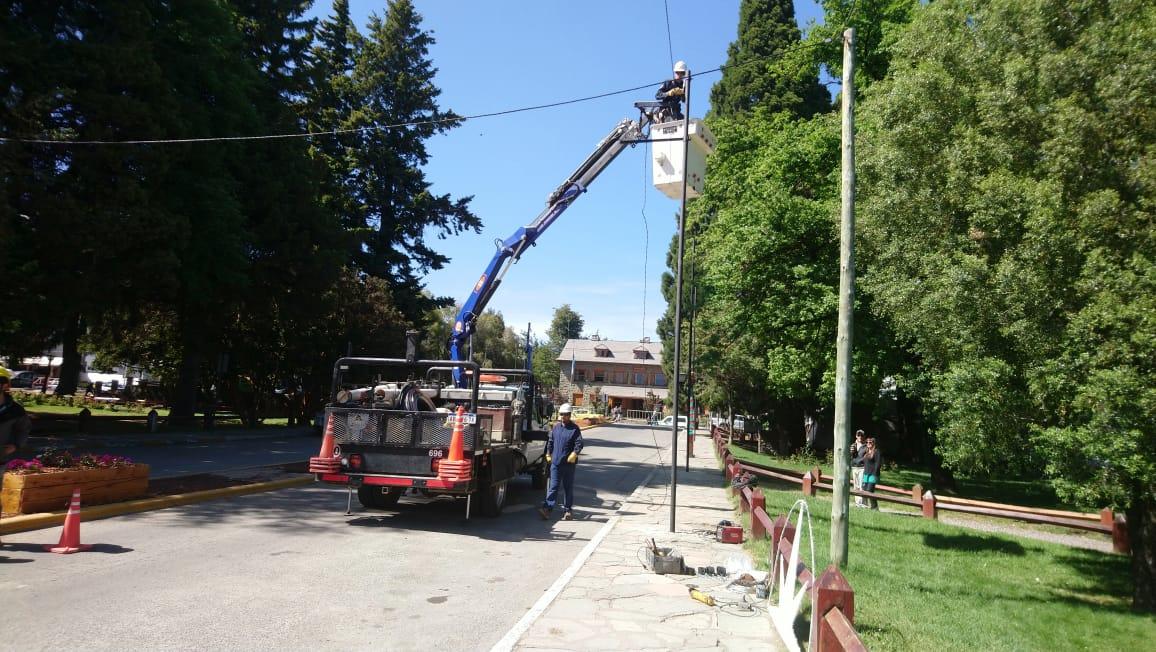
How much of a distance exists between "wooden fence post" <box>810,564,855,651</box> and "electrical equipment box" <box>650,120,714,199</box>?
306 inches

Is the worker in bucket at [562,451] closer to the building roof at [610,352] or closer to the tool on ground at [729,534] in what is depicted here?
the tool on ground at [729,534]

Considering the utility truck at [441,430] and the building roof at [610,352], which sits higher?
the building roof at [610,352]

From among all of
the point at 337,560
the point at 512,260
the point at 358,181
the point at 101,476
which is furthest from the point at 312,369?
the point at 337,560

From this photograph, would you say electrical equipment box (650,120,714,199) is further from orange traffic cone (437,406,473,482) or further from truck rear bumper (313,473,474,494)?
truck rear bumper (313,473,474,494)

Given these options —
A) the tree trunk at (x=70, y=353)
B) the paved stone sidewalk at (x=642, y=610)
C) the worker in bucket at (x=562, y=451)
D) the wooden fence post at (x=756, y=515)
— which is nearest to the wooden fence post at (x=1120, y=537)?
the wooden fence post at (x=756, y=515)

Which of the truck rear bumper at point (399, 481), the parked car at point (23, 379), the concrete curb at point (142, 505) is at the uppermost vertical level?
the parked car at point (23, 379)

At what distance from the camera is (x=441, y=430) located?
10078 mm

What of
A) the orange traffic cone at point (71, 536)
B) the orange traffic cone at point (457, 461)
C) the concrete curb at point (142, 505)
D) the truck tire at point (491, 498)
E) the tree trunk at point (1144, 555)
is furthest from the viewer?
the truck tire at point (491, 498)

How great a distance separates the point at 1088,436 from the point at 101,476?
12.8 metres

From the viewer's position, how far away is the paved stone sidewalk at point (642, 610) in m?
5.79

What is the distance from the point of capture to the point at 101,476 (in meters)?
10.1

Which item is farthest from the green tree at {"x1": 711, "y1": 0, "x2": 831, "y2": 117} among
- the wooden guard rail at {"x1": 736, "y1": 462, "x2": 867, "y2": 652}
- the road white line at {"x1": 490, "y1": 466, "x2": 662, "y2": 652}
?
the wooden guard rail at {"x1": 736, "y1": 462, "x2": 867, "y2": 652}

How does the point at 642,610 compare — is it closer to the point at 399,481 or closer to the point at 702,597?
the point at 702,597

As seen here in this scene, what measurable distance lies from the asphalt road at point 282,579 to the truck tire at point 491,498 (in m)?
0.21
